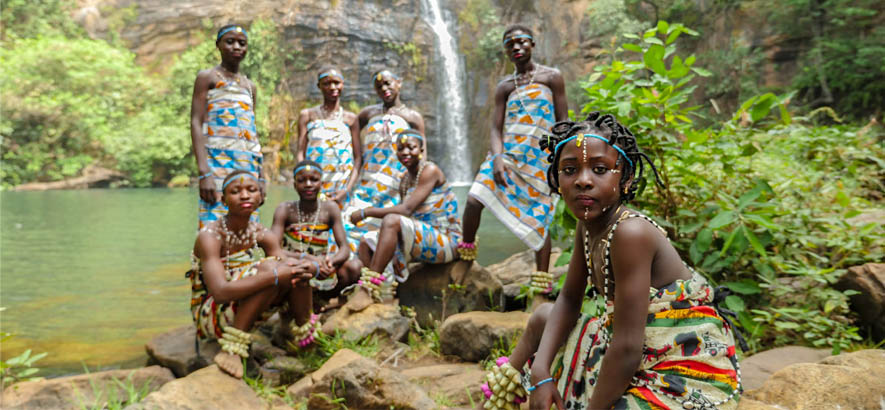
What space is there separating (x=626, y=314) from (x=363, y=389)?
1.43 metres

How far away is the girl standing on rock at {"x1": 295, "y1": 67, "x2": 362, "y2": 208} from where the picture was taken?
15.6 feet

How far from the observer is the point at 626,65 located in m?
3.17

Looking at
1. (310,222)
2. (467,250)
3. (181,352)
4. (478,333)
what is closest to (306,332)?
(181,352)

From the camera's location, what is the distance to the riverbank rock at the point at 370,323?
3404 mm

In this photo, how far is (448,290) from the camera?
4074 mm

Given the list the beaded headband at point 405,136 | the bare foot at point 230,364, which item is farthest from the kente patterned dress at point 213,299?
the beaded headband at point 405,136

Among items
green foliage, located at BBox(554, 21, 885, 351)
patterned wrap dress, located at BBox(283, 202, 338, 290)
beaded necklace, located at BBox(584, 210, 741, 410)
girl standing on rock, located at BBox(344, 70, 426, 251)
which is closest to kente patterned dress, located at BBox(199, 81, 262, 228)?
patterned wrap dress, located at BBox(283, 202, 338, 290)

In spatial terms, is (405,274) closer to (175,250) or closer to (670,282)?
(670,282)

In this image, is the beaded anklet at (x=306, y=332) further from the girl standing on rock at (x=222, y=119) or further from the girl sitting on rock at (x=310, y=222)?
the girl standing on rock at (x=222, y=119)

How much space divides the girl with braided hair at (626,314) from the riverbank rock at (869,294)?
1.84m

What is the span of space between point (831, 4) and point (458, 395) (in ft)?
42.0

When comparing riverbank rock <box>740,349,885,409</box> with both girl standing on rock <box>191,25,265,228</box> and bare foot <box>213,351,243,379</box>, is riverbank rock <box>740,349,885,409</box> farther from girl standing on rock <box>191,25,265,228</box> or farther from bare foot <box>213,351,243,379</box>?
girl standing on rock <box>191,25,265,228</box>

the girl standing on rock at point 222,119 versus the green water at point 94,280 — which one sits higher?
the girl standing on rock at point 222,119

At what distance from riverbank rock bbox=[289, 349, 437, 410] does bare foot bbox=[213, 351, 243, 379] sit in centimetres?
42
